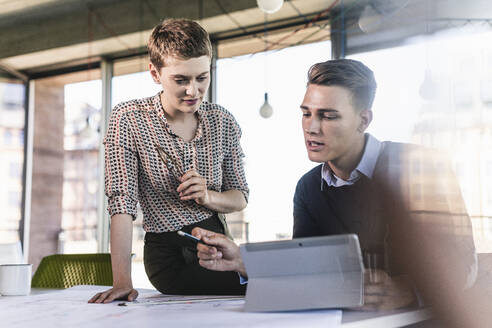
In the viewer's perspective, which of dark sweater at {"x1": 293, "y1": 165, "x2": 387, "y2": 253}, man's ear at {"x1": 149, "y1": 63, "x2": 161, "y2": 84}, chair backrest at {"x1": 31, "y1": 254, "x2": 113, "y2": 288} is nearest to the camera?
dark sweater at {"x1": 293, "y1": 165, "x2": 387, "y2": 253}

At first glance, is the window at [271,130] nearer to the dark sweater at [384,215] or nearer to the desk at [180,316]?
the dark sweater at [384,215]

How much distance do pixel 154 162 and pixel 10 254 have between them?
3.58 feet

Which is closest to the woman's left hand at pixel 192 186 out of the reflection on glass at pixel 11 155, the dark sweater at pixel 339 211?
the dark sweater at pixel 339 211

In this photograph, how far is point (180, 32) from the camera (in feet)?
4.54

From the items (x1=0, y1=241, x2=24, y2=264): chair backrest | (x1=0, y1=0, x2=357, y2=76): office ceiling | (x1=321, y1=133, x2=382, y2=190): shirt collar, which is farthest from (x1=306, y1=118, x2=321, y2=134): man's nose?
(x1=0, y1=0, x2=357, y2=76): office ceiling

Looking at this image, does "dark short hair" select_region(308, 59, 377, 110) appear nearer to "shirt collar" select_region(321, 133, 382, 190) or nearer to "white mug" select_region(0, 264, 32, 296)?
"shirt collar" select_region(321, 133, 382, 190)

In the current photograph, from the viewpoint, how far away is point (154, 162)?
4.74 feet

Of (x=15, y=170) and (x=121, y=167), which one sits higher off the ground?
(x=15, y=170)

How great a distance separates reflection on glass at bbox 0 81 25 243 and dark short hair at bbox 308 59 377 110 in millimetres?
6009

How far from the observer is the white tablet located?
85cm

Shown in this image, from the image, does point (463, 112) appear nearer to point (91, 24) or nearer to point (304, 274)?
point (304, 274)

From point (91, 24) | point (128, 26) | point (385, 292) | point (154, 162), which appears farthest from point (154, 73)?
point (91, 24)

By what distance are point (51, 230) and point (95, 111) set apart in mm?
1748

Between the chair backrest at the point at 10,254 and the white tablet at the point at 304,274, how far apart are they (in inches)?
62.7
